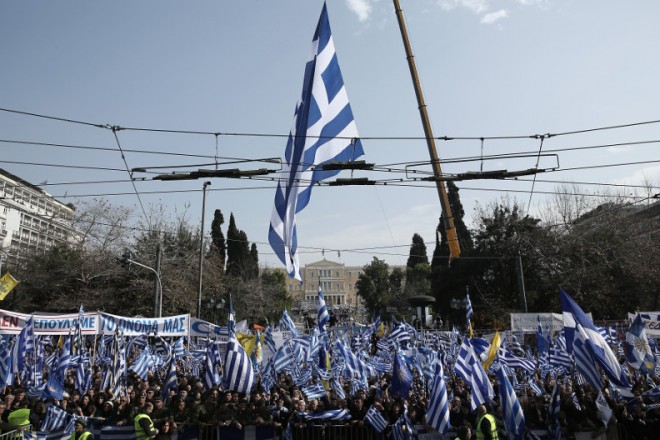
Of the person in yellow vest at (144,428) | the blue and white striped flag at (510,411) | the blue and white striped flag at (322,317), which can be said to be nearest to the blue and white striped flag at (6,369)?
the person in yellow vest at (144,428)

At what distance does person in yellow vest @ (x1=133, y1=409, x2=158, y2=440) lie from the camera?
364 inches

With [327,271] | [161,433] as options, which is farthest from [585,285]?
[327,271]

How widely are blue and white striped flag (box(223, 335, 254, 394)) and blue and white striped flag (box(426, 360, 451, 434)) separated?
3889 mm

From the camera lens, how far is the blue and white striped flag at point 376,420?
10008mm

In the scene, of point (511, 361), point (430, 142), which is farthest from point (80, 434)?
point (430, 142)

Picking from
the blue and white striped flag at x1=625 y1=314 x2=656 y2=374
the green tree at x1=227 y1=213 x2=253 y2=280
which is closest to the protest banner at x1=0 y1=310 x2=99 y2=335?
the blue and white striped flag at x1=625 y1=314 x2=656 y2=374

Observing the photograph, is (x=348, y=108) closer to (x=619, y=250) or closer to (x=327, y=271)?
(x=619, y=250)

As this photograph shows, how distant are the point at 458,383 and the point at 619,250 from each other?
83.8 feet

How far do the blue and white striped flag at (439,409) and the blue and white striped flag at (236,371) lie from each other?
12.8 feet

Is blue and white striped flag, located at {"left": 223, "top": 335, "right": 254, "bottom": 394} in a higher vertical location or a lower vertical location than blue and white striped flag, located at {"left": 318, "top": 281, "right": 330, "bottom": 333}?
lower

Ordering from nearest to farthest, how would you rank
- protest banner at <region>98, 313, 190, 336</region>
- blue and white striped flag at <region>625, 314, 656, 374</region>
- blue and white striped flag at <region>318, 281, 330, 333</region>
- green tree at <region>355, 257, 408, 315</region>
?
blue and white striped flag at <region>625, 314, 656, 374</region> < protest banner at <region>98, 313, 190, 336</region> < blue and white striped flag at <region>318, 281, 330, 333</region> < green tree at <region>355, 257, 408, 315</region>

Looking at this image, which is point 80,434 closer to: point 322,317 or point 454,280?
point 322,317

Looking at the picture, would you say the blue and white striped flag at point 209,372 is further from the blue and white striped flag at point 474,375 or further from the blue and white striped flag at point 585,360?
the blue and white striped flag at point 585,360

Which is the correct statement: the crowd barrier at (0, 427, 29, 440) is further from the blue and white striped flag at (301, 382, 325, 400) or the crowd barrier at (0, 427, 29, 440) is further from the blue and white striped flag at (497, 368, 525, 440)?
the blue and white striped flag at (497, 368, 525, 440)
